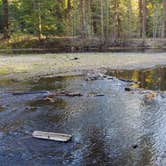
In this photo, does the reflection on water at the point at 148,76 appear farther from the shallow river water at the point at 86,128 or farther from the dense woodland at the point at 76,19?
the dense woodland at the point at 76,19

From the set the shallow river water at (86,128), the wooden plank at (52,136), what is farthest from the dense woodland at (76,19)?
the wooden plank at (52,136)

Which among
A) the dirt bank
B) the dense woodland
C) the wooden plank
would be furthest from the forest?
the wooden plank

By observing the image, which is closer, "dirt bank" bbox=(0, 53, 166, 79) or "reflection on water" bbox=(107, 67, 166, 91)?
"reflection on water" bbox=(107, 67, 166, 91)

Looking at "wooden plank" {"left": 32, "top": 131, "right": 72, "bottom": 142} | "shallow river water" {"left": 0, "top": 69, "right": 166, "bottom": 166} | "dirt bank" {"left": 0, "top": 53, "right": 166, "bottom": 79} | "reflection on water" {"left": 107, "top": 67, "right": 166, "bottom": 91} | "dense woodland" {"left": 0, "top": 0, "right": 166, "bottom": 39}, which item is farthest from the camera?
"dense woodland" {"left": 0, "top": 0, "right": 166, "bottom": 39}

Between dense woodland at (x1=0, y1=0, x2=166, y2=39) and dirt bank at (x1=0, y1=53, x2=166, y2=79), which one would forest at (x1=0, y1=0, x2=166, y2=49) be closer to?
dense woodland at (x1=0, y1=0, x2=166, y2=39)

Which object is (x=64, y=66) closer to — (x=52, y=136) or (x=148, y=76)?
(x=148, y=76)

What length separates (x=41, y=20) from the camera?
4422 cm

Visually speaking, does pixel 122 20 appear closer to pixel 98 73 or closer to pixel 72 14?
pixel 72 14

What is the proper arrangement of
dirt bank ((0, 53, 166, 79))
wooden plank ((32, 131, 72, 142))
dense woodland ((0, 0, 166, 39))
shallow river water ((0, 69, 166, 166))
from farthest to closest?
1. dense woodland ((0, 0, 166, 39))
2. dirt bank ((0, 53, 166, 79))
3. wooden plank ((32, 131, 72, 142))
4. shallow river water ((0, 69, 166, 166))

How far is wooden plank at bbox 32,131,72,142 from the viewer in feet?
31.4

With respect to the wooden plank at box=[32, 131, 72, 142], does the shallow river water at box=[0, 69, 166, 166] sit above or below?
below

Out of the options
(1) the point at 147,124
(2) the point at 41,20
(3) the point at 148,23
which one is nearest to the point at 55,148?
(1) the point at 147,124

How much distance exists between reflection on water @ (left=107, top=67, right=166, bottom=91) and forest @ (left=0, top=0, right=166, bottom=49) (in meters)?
A: 21.8

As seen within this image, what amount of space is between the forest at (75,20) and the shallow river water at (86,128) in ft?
93.3
